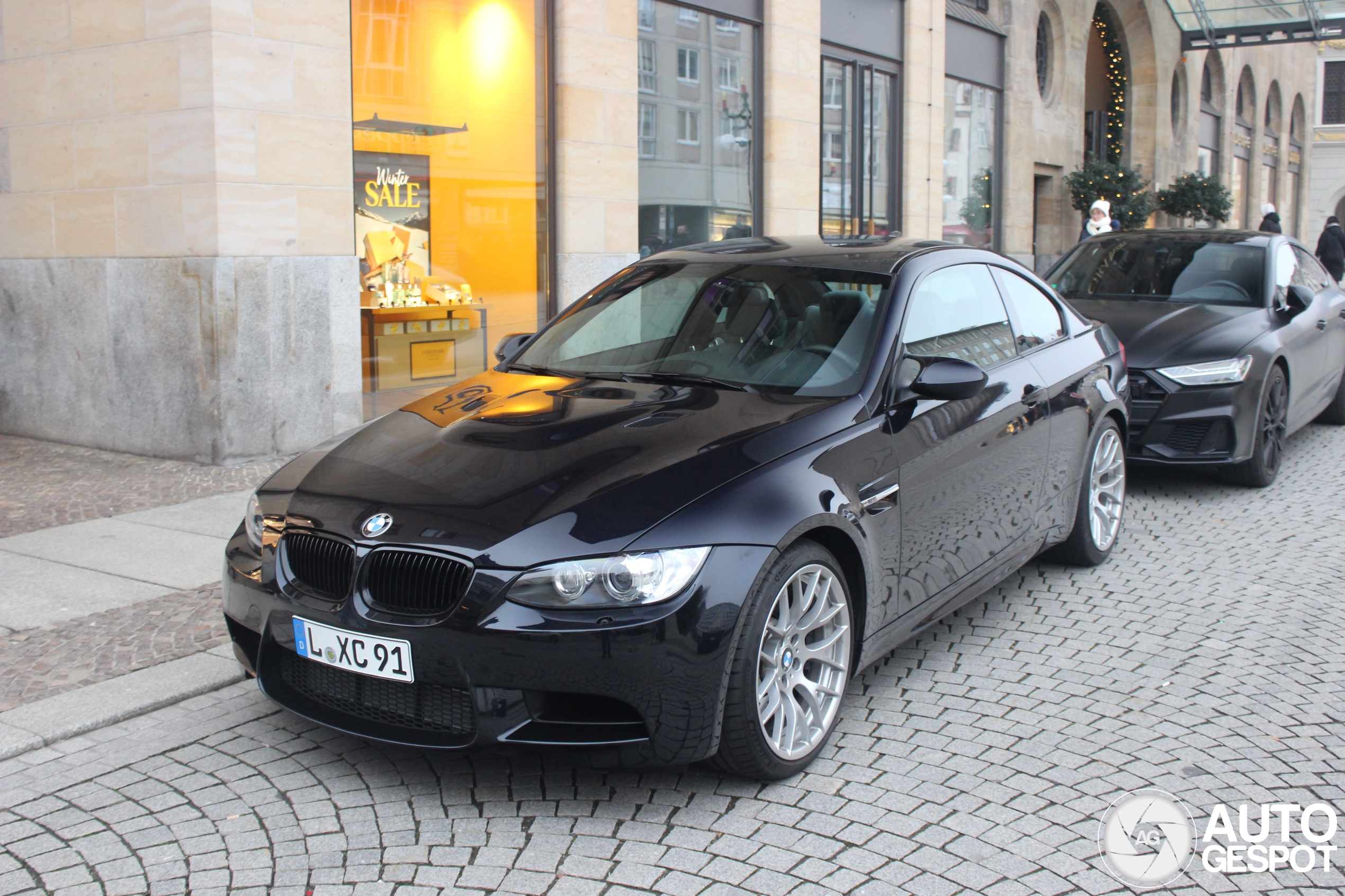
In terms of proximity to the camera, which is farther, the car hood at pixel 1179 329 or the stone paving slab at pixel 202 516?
the car hood at pixel 1179 329

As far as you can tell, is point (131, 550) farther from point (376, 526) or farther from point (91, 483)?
point (376, 526)

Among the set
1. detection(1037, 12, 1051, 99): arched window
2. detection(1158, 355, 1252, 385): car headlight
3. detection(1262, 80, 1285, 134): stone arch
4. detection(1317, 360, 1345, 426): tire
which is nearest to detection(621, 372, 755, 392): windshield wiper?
detection(1158, 355, 1252, 385): car headlight

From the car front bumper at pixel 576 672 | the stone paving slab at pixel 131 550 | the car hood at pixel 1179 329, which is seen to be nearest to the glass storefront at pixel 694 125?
the car hood at pixel 1179 329

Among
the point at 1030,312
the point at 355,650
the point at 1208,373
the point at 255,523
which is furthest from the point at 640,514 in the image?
the point at 1208,373

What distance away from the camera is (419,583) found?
3.30 meters

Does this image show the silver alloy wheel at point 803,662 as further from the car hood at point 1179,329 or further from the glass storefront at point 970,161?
the glass storefront at point 970,161

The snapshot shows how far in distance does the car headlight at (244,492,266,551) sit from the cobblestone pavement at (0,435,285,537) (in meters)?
3.36

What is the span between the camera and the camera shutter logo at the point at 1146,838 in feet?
9.95

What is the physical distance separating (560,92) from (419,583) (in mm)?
8811

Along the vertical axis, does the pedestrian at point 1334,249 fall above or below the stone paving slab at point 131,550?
above

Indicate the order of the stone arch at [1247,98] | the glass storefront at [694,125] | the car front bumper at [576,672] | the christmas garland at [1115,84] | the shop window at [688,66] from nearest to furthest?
1. the car front bumper at [576,672]
2. the glass storefront at [694,125]
3. the shop window at [688,66]
4. the christmas garland at [1115,84]
5. the stone arch at [1247,98]

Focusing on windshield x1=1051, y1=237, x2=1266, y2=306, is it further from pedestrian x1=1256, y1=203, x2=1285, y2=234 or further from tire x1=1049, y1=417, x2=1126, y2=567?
pedestrian x1=1256, y1=203, x2=1285, y2=234

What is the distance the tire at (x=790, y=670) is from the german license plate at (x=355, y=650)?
2.84 feet

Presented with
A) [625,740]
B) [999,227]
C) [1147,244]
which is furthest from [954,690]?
[999,227]
